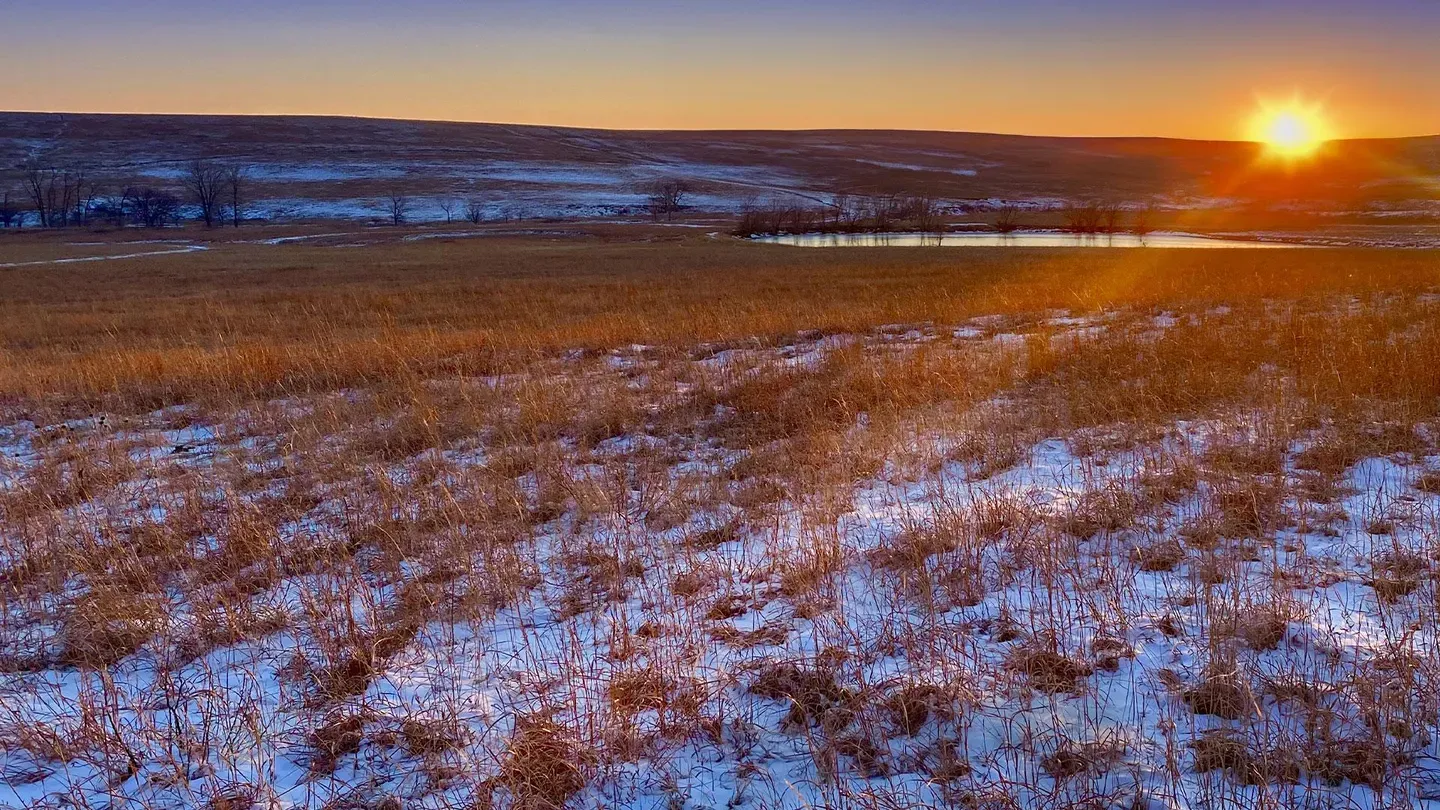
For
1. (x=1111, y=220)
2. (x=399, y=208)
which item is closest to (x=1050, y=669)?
(x=1111, y=220)

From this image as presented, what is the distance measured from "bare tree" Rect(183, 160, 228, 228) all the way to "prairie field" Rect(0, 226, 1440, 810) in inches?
3889

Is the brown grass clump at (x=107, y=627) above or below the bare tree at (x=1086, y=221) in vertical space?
below

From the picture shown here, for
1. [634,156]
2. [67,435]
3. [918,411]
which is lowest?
[67,435]

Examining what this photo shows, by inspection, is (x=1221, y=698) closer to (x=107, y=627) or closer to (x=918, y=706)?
(x=918, y=706)

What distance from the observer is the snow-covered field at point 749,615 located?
302cm

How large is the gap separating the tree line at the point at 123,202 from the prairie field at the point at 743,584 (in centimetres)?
9956

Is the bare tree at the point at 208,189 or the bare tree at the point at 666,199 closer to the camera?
the bare tree at the point at 208,189

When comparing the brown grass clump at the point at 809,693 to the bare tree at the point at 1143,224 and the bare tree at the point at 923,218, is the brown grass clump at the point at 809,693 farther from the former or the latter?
the bare tree at the point at 1143,224

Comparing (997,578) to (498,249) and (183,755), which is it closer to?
(183,755)

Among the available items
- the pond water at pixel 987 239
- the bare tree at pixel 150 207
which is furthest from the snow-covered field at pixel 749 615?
the bare tree at pixel 150 207

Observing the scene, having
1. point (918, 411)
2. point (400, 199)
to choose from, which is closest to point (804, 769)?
point (918, 411)

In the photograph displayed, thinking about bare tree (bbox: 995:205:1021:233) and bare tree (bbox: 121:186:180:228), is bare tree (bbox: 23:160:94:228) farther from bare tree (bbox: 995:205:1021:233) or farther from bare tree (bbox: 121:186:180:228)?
bare tree (bbox: 995:205:1021:233)

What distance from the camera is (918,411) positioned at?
7.59 meters

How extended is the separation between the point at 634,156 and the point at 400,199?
6375 cm
